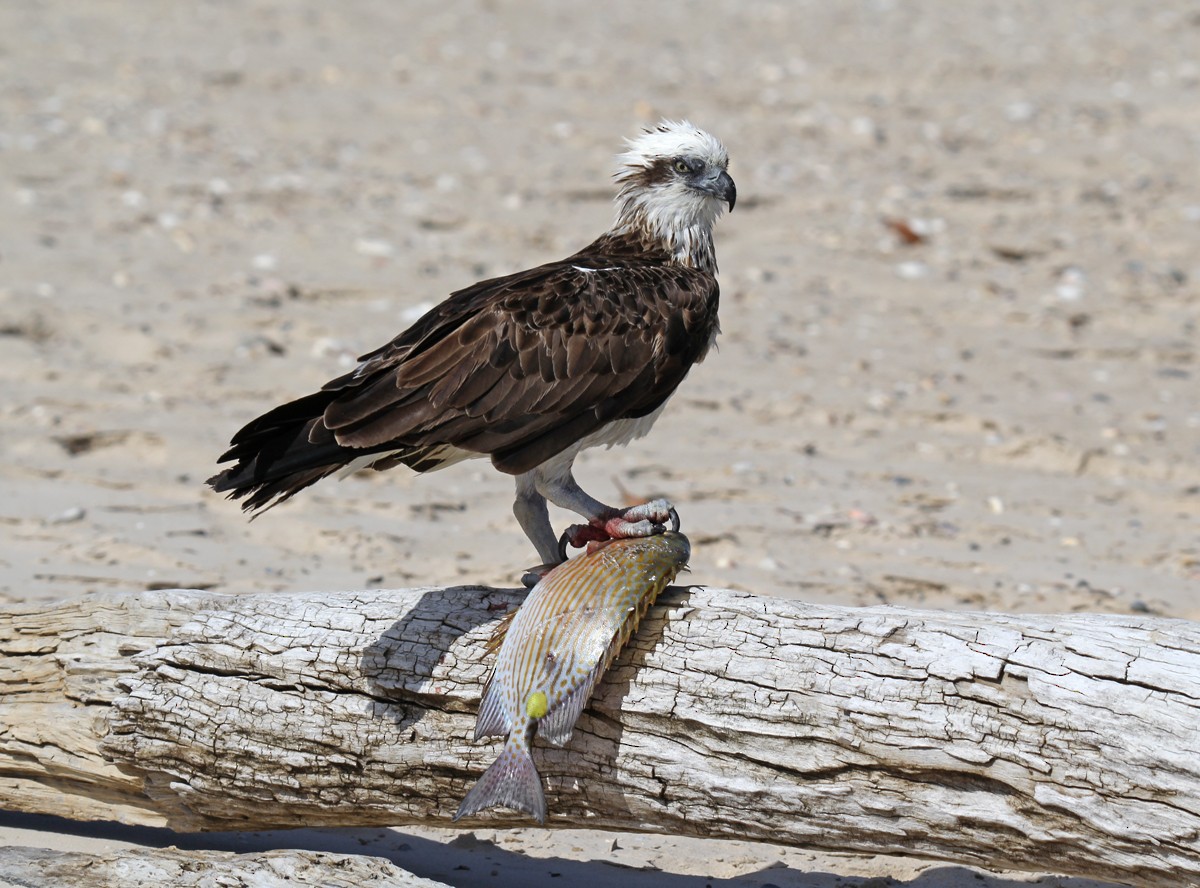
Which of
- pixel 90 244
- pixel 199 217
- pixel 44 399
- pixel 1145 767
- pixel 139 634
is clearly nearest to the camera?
pixel 1145 767

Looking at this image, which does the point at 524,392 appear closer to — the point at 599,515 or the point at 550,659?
the point at 599,515

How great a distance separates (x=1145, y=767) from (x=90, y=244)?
828 centimetres

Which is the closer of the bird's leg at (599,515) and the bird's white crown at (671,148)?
the bird's leg at (599,515)

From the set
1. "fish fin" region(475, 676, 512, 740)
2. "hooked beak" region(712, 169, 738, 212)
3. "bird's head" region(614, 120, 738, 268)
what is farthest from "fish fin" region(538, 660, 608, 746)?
"hooked beak" region(712, 169, 738, 212)

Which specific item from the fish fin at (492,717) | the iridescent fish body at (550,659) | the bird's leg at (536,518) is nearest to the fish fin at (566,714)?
the iridescent fish body at (550,659)

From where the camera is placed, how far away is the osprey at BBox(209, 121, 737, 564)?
452 cm

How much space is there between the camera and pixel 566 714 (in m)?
4.12

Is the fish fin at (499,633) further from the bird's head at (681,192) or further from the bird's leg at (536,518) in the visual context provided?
the bird's head at (681,192)

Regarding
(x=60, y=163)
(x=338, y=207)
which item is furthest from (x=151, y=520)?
(x=60, y=163)

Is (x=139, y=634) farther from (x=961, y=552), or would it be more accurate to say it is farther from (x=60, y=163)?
(x=60, y=163)

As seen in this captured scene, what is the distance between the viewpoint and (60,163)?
37.5ft

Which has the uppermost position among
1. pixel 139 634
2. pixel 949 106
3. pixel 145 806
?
pixel 949 106

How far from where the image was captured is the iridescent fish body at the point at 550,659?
407 cm

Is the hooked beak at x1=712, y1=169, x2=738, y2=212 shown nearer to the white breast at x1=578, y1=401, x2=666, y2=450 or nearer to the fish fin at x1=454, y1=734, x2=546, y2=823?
the white breast at x1=578, y1=401, x2=666, y2=450
